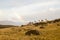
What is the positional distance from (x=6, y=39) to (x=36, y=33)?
6956mm

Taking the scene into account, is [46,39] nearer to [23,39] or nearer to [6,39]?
[23,39]

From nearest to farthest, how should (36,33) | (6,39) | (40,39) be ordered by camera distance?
1. (40,39)
2. (6,39)
3. (36,33)

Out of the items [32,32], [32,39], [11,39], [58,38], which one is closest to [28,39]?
[32,39]

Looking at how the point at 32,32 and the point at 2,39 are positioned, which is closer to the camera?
the point at 2,39

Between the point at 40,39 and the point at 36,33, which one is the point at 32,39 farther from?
the point at 36,33

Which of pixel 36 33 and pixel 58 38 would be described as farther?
pixel 36 33

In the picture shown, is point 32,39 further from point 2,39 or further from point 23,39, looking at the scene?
point 2,39

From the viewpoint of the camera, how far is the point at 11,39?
25.9 meters

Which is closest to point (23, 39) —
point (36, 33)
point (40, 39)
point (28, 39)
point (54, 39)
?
point (28, 39)

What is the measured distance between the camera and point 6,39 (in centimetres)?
2622

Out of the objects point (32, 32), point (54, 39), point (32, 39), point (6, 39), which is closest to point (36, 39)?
point (32, 39)

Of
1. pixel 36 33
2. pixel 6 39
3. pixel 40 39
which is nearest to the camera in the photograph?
pixel 40 39

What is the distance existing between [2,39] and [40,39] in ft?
19.7

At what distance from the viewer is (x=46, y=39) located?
81.3 feet
